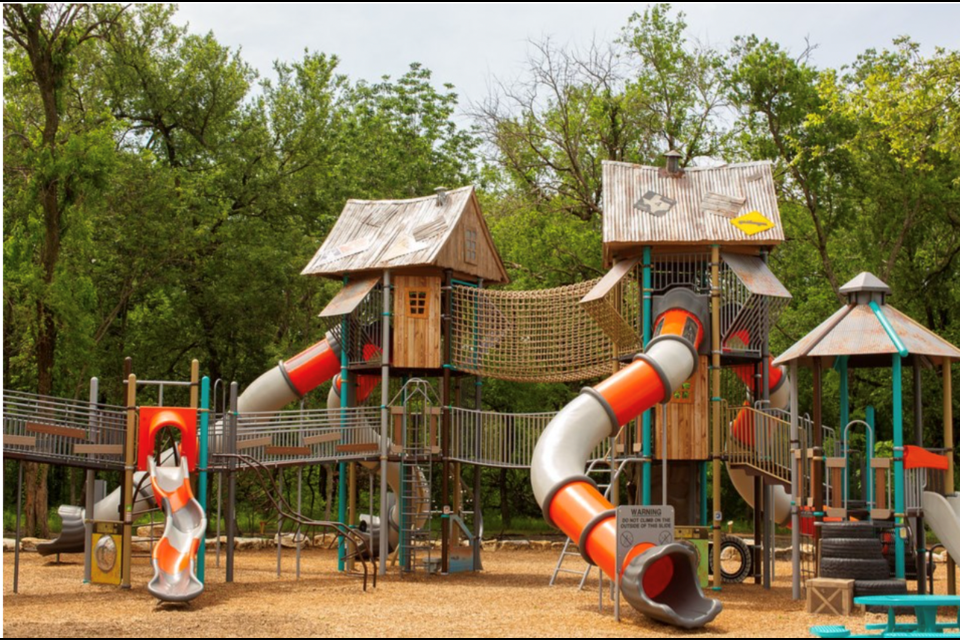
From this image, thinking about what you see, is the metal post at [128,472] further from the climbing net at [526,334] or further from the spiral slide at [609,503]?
the climbing net at [526,334]

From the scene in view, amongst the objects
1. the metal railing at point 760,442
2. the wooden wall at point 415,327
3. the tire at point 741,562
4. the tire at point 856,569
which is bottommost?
the tire at point 741,562

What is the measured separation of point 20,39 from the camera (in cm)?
2622

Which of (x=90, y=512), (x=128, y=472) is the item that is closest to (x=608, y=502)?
(x=128, y=472)

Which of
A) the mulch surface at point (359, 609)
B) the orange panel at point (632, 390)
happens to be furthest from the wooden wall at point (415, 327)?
the orange panel at point (632, 390)

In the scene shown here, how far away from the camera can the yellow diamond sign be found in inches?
748

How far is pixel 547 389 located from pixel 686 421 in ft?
55.3

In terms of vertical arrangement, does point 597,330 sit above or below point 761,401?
above

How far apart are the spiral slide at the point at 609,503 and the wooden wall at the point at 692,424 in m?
0.66

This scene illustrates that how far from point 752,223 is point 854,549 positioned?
6.10m

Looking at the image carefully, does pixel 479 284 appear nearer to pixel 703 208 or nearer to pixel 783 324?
pixel 703 208

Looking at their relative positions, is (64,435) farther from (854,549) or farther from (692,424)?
(854,549)

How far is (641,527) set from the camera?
523 inches

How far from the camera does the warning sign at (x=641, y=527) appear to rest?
43.3 feet

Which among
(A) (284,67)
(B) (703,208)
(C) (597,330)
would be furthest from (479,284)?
(A) (284,67)
